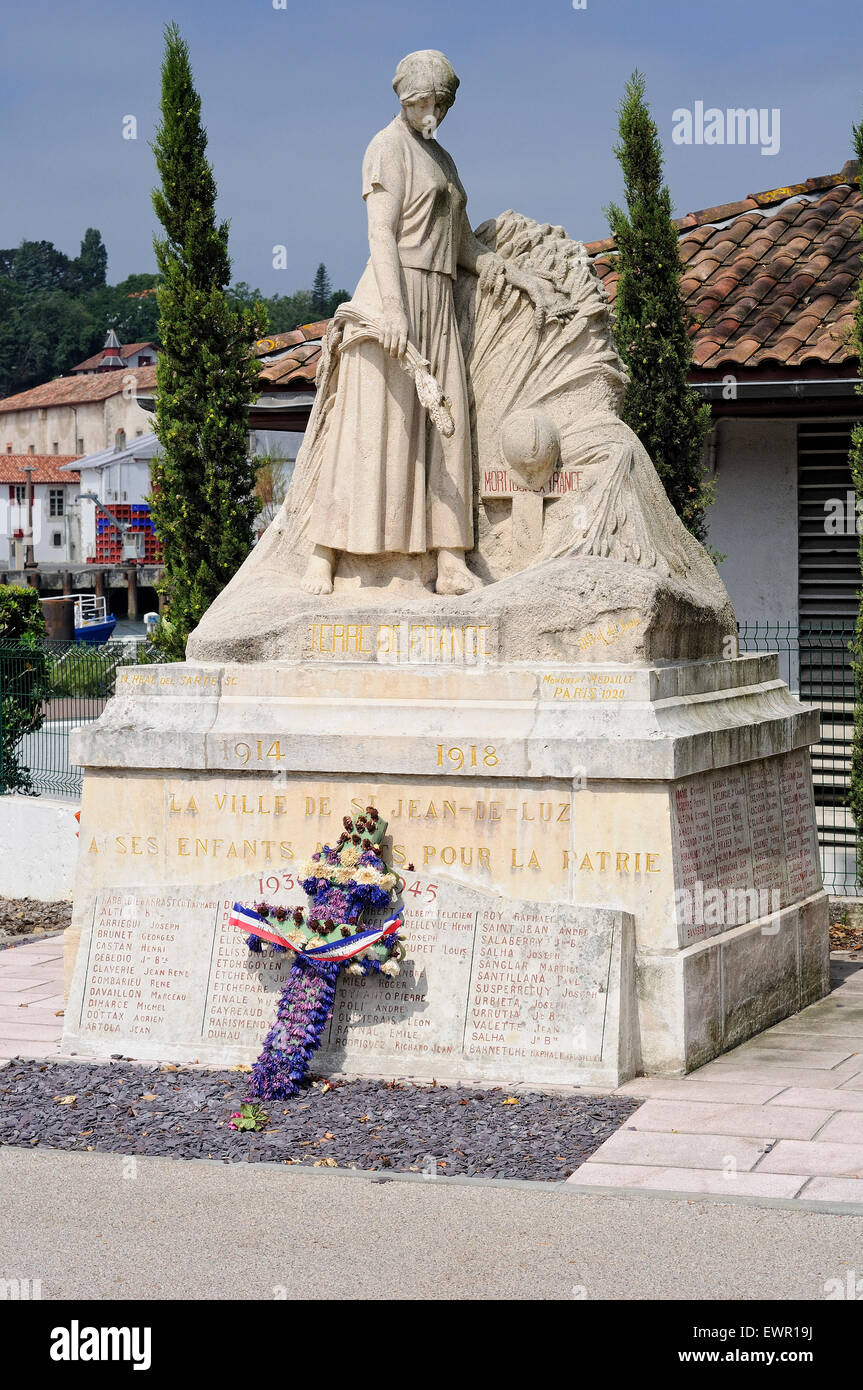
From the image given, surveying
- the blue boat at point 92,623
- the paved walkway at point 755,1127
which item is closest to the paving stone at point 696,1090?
the paved walkway at point 755,1127

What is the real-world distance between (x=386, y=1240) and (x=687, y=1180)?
104cm

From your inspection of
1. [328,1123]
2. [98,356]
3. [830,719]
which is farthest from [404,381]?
[98,356]

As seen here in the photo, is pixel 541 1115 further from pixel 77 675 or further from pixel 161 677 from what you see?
pixel 77 675

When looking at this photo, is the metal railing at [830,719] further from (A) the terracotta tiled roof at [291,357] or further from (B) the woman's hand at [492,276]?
(A) the terracotta tiled roof at [291,357]

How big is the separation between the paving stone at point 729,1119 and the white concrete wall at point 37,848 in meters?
6.02

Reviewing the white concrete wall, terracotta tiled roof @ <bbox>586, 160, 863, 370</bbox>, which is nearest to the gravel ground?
the white concrete wall

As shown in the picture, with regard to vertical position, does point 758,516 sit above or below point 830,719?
above

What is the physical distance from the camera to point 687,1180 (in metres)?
5.21

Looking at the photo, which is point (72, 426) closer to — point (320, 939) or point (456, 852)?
point (456, 852)

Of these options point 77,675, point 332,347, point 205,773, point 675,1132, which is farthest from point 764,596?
point 675,1132

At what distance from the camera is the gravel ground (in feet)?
33.8

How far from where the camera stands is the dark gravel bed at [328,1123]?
18.1ft

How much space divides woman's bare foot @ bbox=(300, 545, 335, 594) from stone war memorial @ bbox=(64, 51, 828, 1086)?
13 millimetres

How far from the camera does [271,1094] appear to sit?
616cm
